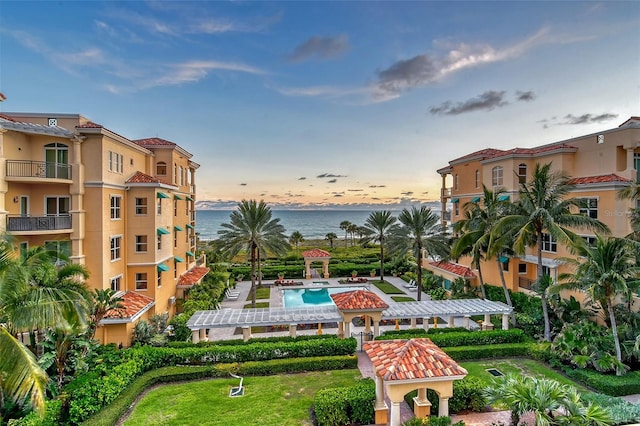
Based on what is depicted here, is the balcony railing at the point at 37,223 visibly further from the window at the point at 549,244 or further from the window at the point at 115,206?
the window at the point at 549,244

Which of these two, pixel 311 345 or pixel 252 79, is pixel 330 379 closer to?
pixel 311 345

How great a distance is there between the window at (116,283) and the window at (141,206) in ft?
13.3

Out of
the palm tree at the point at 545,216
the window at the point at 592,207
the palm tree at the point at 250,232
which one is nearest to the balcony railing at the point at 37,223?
the palm tree at the point at 250,232

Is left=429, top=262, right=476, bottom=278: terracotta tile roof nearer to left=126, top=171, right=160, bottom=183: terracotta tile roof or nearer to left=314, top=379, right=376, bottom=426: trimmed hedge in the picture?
left=314, top=379, right=376, bottom=426: trimmed hedge

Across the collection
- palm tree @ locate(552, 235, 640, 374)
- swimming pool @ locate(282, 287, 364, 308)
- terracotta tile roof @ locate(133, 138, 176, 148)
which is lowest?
swimming pool @ locate(282, 287, 364, 308)

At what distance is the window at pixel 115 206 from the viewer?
64.3ft

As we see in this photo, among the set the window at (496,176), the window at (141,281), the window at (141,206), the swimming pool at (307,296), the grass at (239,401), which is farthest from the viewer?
the swimming pool at (307,296)

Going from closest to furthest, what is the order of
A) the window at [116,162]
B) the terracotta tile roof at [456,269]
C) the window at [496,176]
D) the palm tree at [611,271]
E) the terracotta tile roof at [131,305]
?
the palm tree at [611,271] → the terracotta tile roof at [131,305] → the window at [116,162] → the window at [496,176] → the terracotta tile roof at [456,269]

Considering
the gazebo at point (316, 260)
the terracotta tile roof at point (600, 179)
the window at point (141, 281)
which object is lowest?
the gazebo at point (316, 260)

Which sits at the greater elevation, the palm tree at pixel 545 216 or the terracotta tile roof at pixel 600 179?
the terracotta tile roof at pixel 600 179

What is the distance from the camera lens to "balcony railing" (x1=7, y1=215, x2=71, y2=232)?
53.1ft

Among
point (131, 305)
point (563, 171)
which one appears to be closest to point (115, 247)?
point (131, 305)

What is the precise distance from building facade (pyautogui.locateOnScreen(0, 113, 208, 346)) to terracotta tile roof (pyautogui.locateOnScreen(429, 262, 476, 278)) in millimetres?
22302

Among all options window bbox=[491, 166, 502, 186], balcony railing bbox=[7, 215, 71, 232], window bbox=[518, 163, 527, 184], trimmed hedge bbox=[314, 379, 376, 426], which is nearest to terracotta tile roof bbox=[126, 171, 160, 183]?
balcony railing bbox=[7, 215, 71, 232]
